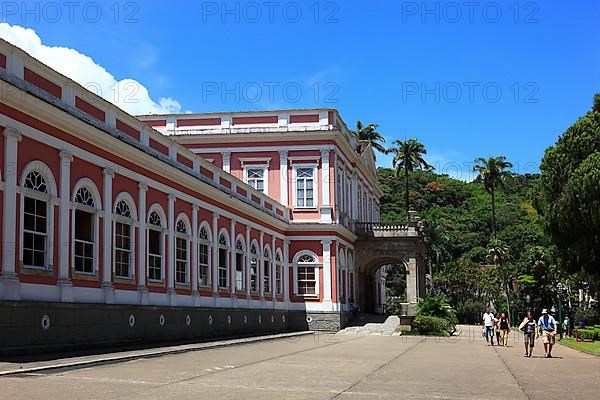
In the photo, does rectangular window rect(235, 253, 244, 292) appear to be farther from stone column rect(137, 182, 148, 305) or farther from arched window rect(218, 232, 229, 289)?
stone column rect(137, 182, 148, 305)

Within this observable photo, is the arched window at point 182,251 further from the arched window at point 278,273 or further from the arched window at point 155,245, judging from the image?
the arched window at point 278,273

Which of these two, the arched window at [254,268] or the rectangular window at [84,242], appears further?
the arched window at [254,268]

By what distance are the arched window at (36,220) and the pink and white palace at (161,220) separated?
4 centimetres

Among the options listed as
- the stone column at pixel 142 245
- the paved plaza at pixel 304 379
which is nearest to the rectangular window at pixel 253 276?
the stone column at pixel 142 245

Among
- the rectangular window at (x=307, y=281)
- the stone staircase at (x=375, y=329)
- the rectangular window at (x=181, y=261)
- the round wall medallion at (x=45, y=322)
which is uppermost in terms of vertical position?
the rectangular window at (x=181, y=261)

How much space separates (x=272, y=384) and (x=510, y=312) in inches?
2171

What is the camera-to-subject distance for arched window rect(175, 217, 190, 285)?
26481mm

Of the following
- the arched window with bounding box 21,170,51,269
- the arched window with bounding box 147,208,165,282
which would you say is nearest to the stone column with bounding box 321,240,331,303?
the arched window with bounding box 147,208,165,282

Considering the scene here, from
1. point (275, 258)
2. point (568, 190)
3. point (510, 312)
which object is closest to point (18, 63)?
point (568, 190)

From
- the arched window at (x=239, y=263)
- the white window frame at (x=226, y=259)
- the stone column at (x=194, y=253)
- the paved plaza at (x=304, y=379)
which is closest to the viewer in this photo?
the paved plaza at (x=304, y=379)

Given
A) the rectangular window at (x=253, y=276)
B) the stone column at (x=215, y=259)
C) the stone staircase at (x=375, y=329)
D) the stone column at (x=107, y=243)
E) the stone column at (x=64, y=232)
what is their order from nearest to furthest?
the stone column at (x=64, y=232), the stone column at (x=107, y=243), the stone column at (x=215, y=259), the rectangular window at (x=253, y=276), the stone staircase at (x=375, y=329)

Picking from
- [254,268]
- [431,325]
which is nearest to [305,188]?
[254,268]

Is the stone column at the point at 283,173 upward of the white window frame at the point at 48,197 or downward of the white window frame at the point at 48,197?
upward

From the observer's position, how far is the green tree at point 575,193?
89.7ft
